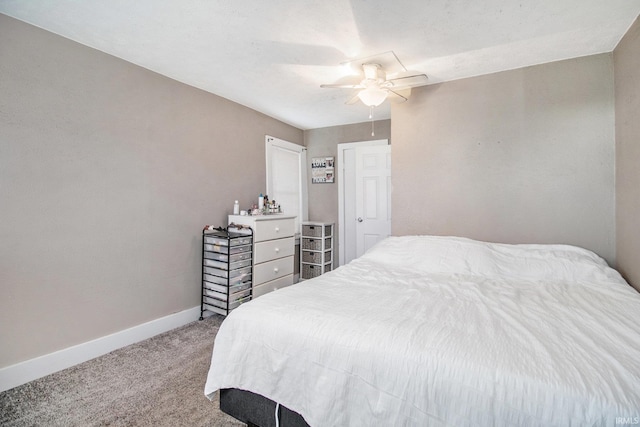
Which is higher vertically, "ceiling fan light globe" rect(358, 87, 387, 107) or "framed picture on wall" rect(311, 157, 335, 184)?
"ceiling fan light globe" rect(358, 87, 387, 107)

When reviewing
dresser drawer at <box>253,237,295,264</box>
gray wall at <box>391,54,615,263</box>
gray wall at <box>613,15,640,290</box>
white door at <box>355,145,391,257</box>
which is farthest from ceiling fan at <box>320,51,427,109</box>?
dresser drawer at <box>253,237,295,264</box>

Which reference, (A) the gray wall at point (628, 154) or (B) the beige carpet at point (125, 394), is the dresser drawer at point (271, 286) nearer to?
(B) the beige carpet at point (125, 394)

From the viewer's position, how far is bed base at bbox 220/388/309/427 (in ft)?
4.19

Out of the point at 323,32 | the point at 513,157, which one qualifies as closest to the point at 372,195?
the point at 513,157

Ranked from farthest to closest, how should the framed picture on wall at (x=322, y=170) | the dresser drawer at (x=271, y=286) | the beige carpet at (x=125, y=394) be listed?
1. the framed picture on wall at (x=322, y=170)
2. the dresser drawer at (x=271, y=286)
3. the beige carpet at (x=125, y=394)

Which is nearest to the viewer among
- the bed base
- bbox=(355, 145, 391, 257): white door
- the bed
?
the bed

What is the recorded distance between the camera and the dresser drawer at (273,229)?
122 inches

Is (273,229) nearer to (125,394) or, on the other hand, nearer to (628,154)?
(125,394)

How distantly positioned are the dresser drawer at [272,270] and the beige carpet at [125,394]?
0.89 meters

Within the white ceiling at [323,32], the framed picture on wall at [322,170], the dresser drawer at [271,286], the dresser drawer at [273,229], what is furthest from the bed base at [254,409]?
the framed picture on wall at [322,170]

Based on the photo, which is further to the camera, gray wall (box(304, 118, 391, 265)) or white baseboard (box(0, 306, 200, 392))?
gray wall (box(304, 118, 391, 265))

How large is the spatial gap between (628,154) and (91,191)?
385cm

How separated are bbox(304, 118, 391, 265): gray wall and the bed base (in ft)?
9.95

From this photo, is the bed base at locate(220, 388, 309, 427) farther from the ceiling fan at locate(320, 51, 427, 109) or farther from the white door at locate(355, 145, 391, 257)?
the white door at locate(355, 145, 391, 257)
